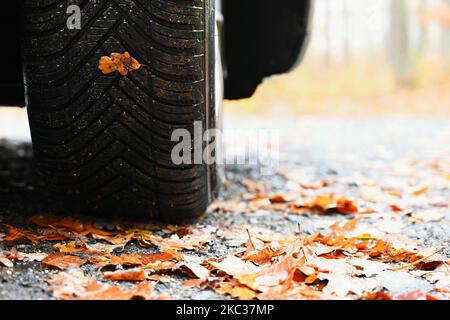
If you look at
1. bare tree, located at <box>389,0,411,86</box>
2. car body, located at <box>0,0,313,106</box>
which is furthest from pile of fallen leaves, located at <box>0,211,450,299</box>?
bare tree, located at <box>389,0,411,86</box>

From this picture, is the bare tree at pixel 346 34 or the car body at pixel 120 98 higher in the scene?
the bare tree at pixel 346 34

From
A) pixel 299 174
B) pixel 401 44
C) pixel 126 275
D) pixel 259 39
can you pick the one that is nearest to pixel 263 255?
pixel 126 275

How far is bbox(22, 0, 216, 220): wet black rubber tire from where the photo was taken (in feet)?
Answer: 5.31

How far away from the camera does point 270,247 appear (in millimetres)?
1679

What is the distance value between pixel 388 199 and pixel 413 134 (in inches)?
119

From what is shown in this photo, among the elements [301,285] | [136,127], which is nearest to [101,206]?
[136,127]

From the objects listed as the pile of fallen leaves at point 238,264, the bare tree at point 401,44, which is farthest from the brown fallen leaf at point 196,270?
the bare tree at point 401,44

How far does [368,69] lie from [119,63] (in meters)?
17.2

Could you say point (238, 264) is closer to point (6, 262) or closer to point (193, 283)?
point (193, 283)

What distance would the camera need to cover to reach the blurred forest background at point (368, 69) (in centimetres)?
1155

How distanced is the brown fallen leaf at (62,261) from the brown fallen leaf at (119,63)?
0.62 m

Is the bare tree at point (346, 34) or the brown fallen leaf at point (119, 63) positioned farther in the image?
the bare tree at point (346, 34)

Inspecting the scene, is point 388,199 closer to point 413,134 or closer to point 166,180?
point 166,180

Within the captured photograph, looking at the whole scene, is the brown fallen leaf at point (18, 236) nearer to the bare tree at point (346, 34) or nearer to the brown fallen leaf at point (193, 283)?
the brown fallen leaf at point (193, 283)
